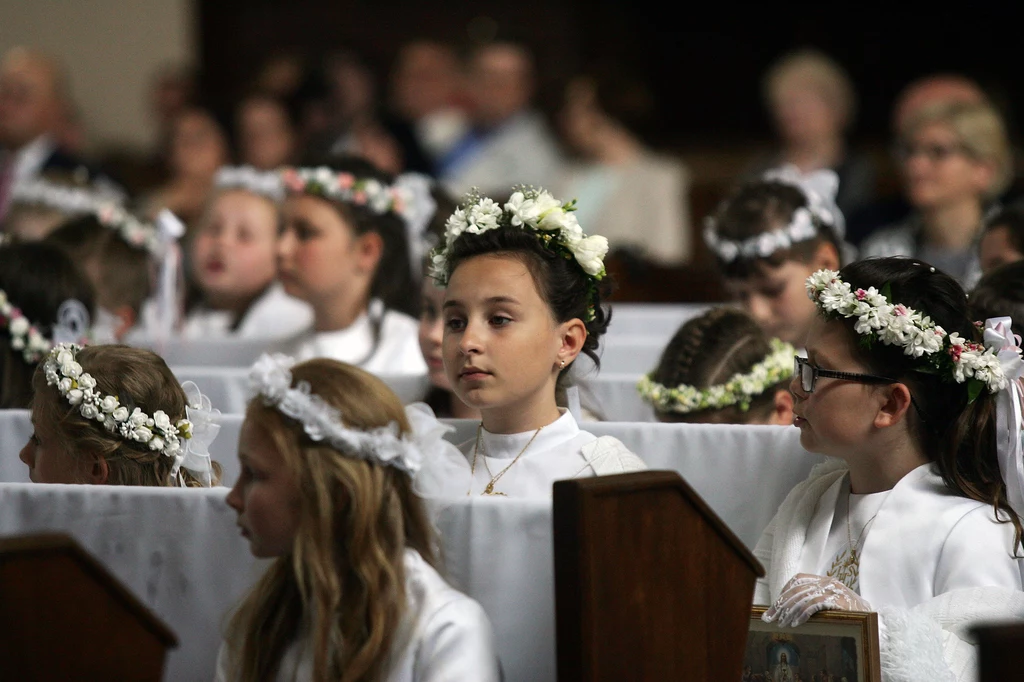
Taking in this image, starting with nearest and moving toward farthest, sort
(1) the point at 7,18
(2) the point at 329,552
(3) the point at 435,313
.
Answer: (2) the point at 329,552 → (3) the point at 435,313 → (1) the point at 7,18

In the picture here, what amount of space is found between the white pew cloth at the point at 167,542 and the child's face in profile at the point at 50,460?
280 mm

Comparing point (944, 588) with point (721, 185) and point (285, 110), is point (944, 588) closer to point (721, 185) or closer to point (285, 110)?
point (721, 185)

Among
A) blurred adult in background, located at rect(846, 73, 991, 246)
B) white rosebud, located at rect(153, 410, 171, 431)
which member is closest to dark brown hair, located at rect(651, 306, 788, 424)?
white rosebud, located at rect(153, 410, 171, 431)

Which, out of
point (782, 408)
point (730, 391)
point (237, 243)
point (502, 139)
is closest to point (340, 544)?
point (730, 391)

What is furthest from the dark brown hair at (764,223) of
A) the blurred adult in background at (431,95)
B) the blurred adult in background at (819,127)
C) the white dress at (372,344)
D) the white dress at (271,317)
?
the blurred adult in background at (431,95)

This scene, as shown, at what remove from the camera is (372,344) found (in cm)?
428

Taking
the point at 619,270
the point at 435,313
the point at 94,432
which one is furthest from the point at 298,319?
the point at 94,432

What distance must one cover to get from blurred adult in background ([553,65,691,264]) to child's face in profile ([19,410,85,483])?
4.83 metres

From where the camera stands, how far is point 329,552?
6.43 feet

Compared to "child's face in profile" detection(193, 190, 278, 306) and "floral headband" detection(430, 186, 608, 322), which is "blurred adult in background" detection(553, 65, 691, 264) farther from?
"floral headband" detection(430, 186, 608, 322)

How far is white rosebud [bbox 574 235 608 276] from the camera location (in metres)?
2.67

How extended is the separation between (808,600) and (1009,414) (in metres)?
0.58

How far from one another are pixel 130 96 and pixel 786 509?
26.1 feet

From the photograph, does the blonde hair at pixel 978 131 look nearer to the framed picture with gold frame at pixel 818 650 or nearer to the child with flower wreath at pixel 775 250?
the child with flower wreath at pixel 775 250
